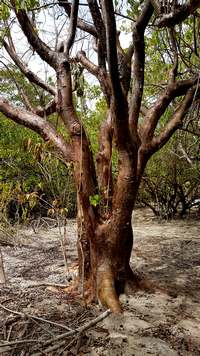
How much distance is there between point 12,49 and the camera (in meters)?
5.21

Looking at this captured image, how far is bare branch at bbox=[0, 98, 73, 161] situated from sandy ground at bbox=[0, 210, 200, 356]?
Answer: 5.15 feet

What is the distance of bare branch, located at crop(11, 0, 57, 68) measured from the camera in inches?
165

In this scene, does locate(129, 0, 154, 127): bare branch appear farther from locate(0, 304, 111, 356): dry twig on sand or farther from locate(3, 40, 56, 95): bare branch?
locate(0, 304, 111, 356): dry twig on sand

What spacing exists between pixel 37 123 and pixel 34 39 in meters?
0.94

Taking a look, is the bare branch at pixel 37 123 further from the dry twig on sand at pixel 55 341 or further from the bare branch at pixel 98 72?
the dry twig on sand at pixel 55 341

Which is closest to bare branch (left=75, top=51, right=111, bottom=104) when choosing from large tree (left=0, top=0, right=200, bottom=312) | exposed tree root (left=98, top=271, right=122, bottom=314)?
large tree (left=0, top=0, right=200, bottom=312)

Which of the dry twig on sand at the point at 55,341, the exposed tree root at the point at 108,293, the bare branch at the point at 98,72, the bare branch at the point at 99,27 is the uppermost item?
the bare branch at the point at 99,27

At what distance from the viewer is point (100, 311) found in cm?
377

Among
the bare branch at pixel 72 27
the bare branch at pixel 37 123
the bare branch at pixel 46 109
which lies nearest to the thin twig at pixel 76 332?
the bare branch at pixel 37 123

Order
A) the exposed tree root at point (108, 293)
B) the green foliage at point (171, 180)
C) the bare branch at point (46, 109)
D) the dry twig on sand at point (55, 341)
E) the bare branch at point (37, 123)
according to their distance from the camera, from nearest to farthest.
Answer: the dry twig on sand at point (55, 341)
the exposed tree root at point (108, 293)
the bare branch at point (37, 123)
the bare branch at point (46, 109)
the green foliage at point (171, 180)

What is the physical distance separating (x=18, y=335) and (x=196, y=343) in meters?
1.51

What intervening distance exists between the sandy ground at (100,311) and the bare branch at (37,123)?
1.57 metres

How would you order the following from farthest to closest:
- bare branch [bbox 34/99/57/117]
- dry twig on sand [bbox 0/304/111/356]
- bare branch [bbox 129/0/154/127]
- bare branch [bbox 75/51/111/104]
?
bare branch [bbox 34/99/57/117] → bare branch [bbox 75/51/111/104] → bare branch [bbox 129/0/154/127] → dry twig on sand [bbox 0/304/111/356]

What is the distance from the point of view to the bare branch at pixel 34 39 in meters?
4.20
